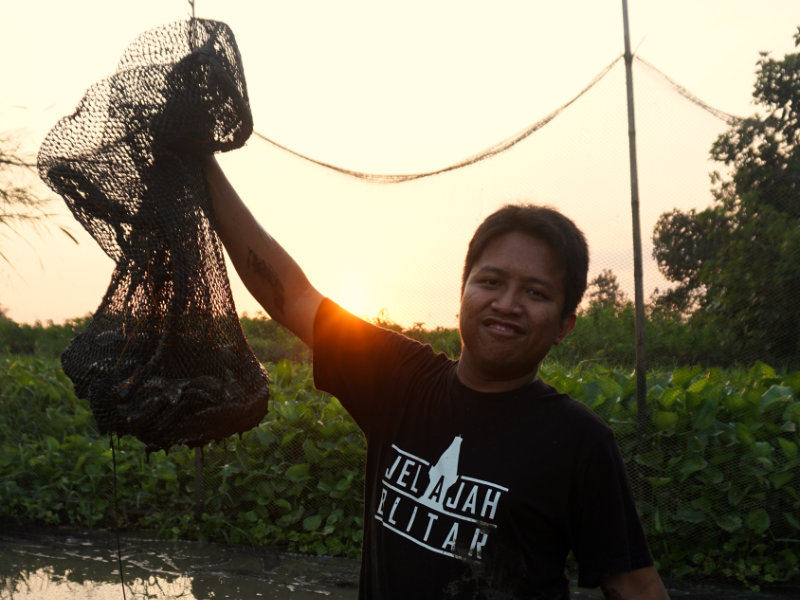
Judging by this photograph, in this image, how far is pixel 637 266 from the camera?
511 centimetres

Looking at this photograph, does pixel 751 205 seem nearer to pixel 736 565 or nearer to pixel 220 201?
pixel 736 565

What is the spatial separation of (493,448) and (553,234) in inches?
18.6

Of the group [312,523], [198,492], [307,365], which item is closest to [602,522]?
[312,523]

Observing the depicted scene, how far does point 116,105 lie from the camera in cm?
203

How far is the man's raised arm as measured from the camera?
202 cm

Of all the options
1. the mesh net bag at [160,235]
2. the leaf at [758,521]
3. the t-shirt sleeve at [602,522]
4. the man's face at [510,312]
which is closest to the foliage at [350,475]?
the leaf at [758,521]

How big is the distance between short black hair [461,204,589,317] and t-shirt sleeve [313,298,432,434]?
0.23 m

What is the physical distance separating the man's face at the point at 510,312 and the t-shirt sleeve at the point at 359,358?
0.64ft

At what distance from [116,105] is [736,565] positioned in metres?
4.59

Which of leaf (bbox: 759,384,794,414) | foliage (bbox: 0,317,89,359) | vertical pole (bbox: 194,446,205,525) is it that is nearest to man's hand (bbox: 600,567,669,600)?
leaf (bbox: 759,384,794,414)

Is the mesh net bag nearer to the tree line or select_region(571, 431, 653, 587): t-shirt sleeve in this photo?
select_region(571, 431, 653, 587): t-shirt sleeve

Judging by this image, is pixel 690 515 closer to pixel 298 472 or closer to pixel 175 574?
pixel 298 472

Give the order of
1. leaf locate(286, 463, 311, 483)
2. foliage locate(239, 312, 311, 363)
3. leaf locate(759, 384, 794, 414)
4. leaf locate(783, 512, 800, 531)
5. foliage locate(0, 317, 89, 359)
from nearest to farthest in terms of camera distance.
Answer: leaf locate(783, 512, 800, 531) → leaf locate(759, 384, 794, 414) → leaf locate(286, 463, 311, 483) → foliage locate(239, 312, 311, 363) → foliage locate(0, 317, 89, 359)

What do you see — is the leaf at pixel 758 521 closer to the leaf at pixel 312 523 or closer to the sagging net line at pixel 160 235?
the leaf at pixel 312 523
